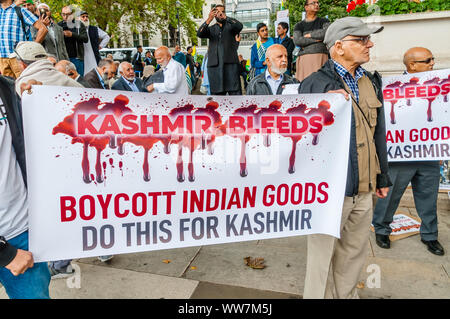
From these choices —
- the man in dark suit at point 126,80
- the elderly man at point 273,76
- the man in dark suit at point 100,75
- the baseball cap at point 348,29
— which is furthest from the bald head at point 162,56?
the baseball cap at point 348,29

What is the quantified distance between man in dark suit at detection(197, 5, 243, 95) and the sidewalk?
3212mm

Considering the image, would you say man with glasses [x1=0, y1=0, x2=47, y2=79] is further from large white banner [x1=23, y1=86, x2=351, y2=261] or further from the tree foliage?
the tree foliage

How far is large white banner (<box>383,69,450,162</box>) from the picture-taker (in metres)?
3.66

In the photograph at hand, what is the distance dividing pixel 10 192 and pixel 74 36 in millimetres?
5596

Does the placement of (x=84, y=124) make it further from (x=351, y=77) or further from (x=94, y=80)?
(x=94, y=80)

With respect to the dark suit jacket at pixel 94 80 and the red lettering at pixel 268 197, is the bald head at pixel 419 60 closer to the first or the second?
the red lettering at pixel 268 197

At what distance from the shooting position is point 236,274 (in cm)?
337

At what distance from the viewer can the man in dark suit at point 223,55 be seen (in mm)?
6133

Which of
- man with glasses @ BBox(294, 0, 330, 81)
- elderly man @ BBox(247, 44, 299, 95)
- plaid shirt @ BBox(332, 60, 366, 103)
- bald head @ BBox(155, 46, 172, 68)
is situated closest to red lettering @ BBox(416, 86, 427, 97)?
elderly man @ BBox(247, 44, 299, 95)

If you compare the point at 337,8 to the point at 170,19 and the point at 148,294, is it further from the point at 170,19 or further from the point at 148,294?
the point at 148,294

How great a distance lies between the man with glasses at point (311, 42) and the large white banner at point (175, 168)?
11.8ft

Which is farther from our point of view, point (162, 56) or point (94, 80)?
point (162, 56)

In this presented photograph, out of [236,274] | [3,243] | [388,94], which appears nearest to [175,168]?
[3,243]
